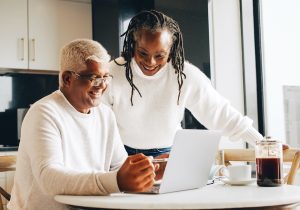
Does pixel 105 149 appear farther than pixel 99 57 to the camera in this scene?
Yes

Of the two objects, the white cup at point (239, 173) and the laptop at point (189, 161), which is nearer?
the laptop at point (189, 161)

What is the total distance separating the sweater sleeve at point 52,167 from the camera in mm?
1162

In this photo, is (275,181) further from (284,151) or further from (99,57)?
(99,57)

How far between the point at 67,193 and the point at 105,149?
1.21 ft

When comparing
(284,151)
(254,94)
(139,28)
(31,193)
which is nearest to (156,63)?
(139,28)

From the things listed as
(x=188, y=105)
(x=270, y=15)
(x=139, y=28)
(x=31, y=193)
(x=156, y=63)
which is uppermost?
(x=270, y=15)

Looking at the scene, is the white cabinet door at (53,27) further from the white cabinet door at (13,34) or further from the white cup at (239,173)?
the white cup at (239,173)

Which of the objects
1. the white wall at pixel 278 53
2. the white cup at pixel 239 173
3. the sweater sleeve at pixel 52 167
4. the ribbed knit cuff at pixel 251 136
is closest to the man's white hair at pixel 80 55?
the sweater sleeve at pixel 52 167

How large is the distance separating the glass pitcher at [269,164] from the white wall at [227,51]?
1.88 meters

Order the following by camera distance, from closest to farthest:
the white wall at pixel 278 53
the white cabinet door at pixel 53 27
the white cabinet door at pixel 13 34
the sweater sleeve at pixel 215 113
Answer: the sweater sleeve at pixel 215 113, the white wall at pixel 278 53, the white cabinet door at pixel 13 34, the white cabinet door at pixel 53 27

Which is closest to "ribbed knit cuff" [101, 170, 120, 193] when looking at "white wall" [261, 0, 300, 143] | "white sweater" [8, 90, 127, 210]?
"white sweater" [8, 90, 127, 210]

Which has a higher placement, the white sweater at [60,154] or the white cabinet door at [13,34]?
the white cabinet door at [13,34]

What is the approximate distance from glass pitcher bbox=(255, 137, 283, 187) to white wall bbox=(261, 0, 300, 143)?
66.4 inches

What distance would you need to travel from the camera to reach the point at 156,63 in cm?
176
